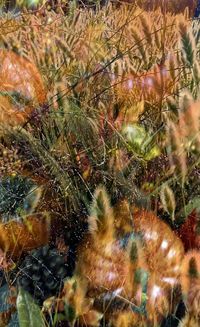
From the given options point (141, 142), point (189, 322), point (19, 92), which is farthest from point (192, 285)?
point (19, 92)

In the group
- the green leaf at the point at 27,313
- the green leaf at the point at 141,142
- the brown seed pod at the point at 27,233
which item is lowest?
the brown seed pod at the point at 27,233

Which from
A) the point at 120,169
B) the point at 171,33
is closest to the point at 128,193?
the point at 120,169

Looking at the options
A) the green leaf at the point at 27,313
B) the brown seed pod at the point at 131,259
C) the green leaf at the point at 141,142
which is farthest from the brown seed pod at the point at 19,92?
the green leaf at the point at 27,313

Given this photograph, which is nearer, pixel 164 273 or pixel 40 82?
pixel 164 273

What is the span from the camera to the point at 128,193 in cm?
117

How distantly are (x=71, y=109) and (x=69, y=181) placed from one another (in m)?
0.21

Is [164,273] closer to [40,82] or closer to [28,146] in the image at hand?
[28,146]

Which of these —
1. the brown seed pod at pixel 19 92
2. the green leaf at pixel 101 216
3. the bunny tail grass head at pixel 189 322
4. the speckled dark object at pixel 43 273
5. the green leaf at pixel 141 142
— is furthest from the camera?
the brown seed pod at pixel 19 92

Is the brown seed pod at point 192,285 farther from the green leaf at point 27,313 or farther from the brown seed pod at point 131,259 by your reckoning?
the green leaf at point 27,313

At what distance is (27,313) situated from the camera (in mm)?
845

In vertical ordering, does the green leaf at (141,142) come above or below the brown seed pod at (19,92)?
below

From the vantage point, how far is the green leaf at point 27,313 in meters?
0.83

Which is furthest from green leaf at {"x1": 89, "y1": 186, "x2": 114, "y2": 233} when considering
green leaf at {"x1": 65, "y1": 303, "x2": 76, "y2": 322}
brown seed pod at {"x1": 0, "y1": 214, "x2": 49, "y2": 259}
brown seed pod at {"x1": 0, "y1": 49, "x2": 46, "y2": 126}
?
brown seed pod at {"x1": 0, "y1": 49, "x2": 46, "y2": 126}

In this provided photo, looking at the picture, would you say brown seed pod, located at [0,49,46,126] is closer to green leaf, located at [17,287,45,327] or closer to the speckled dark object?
the speckled dark object
